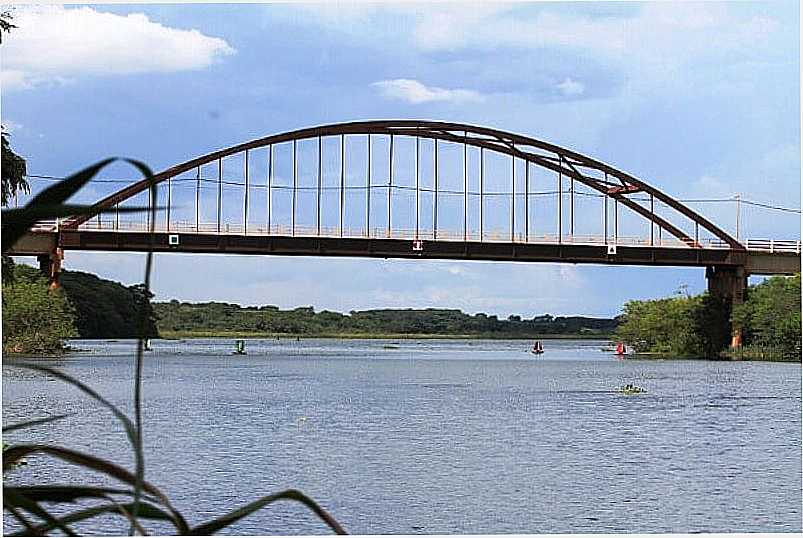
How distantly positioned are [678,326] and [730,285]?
5.72 metres

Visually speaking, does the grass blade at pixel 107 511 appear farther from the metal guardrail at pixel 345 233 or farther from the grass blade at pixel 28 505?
the metal guardrail at pixel 345 233

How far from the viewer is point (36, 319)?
22312 millimetres

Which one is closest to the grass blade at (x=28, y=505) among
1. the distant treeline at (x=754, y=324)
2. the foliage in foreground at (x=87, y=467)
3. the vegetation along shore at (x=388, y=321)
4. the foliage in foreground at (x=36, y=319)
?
the foliage in foreground at (x=87, y=467)

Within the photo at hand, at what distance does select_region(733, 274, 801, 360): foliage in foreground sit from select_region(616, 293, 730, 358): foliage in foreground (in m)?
0.40

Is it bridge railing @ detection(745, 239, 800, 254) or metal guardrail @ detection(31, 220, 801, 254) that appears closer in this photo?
metal guardrail @ detection(31, 220, 801, 254)

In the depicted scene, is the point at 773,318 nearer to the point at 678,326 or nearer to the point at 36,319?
the point at 678,326

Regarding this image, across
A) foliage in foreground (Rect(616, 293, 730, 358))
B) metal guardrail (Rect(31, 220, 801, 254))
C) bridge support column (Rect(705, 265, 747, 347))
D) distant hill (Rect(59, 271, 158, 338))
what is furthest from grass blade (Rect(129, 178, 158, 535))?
foliage in foreground (Rect(616, 293, 730, 358))

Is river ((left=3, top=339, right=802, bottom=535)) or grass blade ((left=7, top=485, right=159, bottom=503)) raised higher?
grass blade ((left=7, top=485, right=159, bottom=503))

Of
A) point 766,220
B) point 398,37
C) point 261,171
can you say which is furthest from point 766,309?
point 398,37

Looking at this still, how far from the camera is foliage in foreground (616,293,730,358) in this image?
25.0 meters

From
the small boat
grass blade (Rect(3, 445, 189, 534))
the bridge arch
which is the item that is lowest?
the small boat

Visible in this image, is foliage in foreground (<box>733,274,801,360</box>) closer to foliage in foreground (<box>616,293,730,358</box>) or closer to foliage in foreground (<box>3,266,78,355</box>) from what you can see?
foliage in foreground (<box>616,293,730,358</box>)

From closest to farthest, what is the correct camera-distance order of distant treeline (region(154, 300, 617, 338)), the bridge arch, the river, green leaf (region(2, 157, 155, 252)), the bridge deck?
green leaf (region(2, 157, 155, 252))
the river
the bridge deck
the bridge arch
distant treeline (region(154, 300, 617, 338))

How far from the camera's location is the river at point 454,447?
6961 mm
